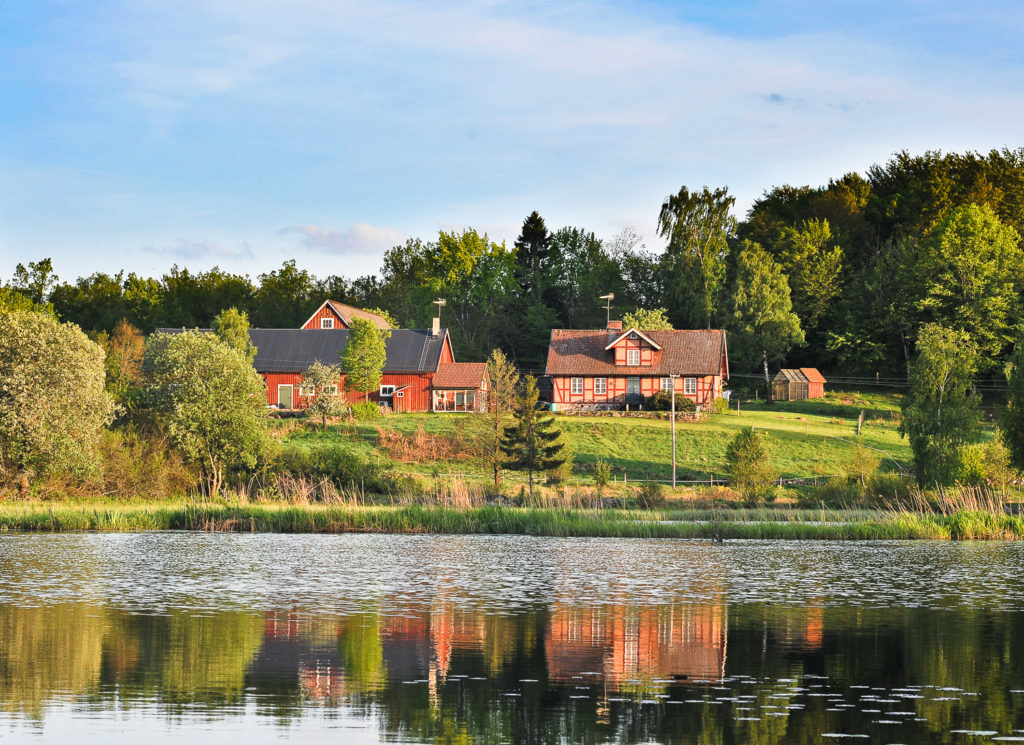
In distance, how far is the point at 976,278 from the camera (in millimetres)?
87000

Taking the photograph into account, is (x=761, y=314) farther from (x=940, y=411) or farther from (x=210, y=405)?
(x=210, y=405)

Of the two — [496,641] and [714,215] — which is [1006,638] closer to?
[496,641]

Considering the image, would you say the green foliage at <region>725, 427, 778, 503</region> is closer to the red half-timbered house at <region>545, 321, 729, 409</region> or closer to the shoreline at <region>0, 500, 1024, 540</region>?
Answer: the shoreline at <region>0, 500, 1024, 540</region>

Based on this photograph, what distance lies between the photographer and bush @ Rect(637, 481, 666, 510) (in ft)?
153

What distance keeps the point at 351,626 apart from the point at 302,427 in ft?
167

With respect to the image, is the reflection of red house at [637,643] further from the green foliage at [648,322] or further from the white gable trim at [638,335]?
the green foliage at [648,322]

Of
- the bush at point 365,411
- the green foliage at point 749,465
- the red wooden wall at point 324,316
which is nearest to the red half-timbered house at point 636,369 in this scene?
the bush at point 365,411

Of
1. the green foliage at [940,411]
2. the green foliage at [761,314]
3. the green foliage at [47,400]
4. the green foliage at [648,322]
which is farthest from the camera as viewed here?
the green foliage at [761,314]

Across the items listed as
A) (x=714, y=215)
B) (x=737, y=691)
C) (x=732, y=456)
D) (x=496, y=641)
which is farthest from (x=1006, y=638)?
(x=714, y=215)

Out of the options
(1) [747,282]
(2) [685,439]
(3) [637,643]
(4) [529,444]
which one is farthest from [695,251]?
(3) [637,643]

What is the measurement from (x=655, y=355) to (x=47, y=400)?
47724 millimetres

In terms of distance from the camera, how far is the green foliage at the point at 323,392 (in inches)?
2714

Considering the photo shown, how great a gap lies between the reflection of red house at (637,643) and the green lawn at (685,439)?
121 feet

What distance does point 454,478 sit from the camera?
52062 millimetres
